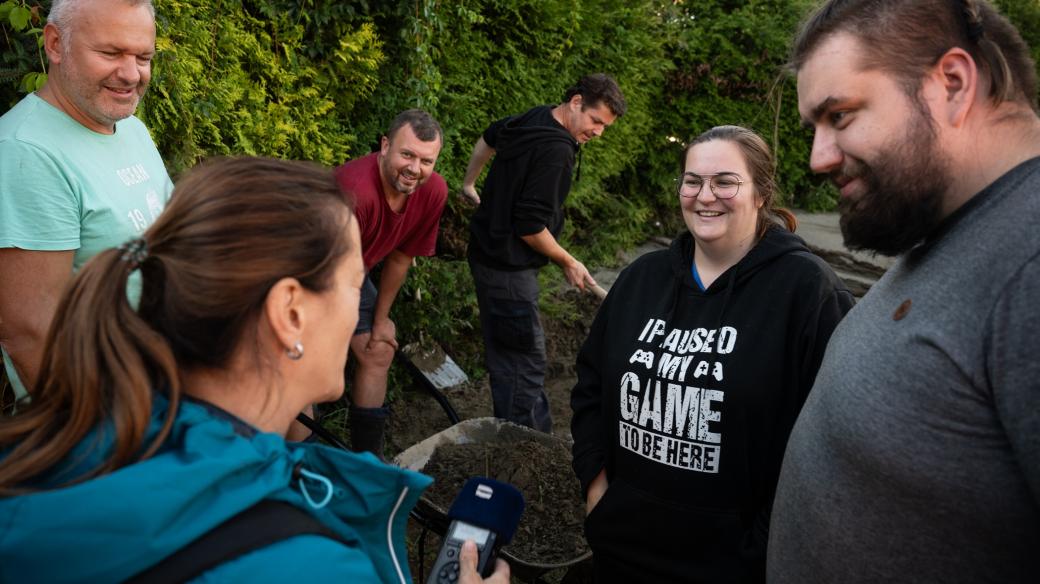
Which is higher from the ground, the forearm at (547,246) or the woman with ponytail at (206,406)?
the woman with ponytail at (206,406)

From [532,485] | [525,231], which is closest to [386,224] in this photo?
[525,231]

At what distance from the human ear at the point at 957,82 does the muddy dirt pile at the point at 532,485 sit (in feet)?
7.06

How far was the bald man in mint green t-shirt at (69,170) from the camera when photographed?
2.14 m

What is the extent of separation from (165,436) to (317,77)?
13.1ft

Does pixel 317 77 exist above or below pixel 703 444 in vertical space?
above

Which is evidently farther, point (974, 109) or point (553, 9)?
point (553, 9)

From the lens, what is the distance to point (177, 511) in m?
0.98

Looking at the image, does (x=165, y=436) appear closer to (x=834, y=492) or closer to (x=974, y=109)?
(x=834, y=492)

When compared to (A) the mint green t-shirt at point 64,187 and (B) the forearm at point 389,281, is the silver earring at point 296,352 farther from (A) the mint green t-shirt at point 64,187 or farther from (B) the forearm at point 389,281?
(B) the forearm at point 389,281

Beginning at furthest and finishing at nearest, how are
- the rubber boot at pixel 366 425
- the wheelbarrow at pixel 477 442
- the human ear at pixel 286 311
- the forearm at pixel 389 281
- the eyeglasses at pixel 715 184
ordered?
the forearm at pixel 389 281, the rubber boot at pixel 366 425, the wheelbarrow at pixel 477 442, the eyeglasses at pixel 715 184, the human ear at pixel 286 311

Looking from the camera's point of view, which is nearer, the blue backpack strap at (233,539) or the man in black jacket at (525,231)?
the blue backpack strap at (233,539)

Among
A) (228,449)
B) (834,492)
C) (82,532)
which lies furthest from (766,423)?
(82,532)

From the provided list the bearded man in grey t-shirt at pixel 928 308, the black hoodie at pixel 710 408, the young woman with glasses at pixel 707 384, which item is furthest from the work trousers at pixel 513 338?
the bearded man in grey t-shirt at pixel 928 308

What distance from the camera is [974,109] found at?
55.6 inches
